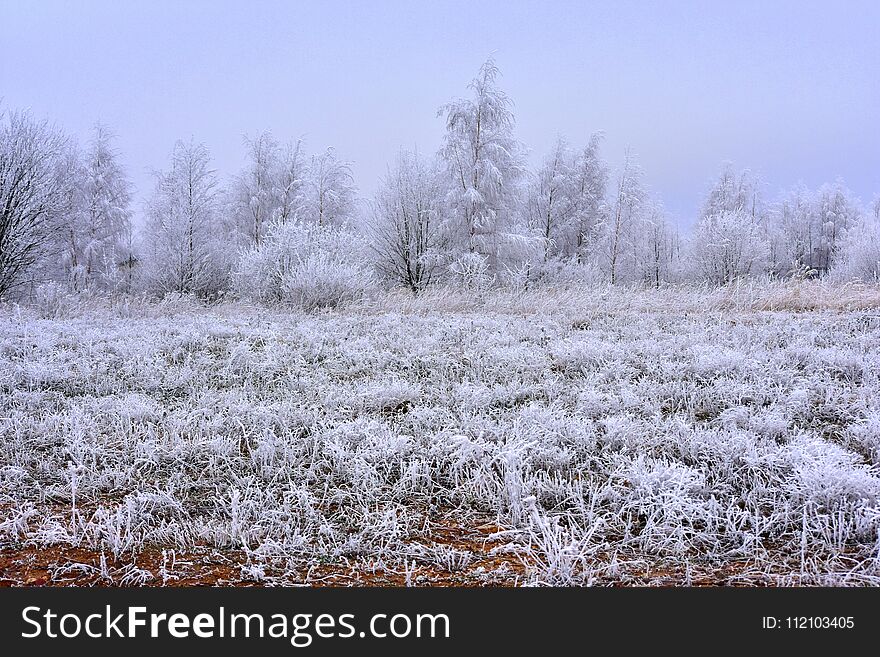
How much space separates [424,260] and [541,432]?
17.4 metres

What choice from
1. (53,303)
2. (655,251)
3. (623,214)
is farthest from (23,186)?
(655,251)

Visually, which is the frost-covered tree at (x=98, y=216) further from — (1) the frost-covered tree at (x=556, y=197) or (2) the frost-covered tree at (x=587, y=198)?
(2) the frost-covered tree at (x=587, y=198)

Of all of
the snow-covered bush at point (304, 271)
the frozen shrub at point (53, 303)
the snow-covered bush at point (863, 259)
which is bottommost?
the frozen shrub at point (53, 303)

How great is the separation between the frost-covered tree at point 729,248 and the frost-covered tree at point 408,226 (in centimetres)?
1704

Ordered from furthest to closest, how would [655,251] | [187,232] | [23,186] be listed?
1. [655,251]
2. [187,232]
3. [23,186]

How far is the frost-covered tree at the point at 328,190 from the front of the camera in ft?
87.9

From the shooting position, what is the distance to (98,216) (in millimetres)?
25109

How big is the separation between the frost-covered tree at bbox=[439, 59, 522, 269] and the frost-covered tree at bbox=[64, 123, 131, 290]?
1637 centimetres

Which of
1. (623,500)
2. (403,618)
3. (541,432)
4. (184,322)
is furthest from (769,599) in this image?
(184,322)

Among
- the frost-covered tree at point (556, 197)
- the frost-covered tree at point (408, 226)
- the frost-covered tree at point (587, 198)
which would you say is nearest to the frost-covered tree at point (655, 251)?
the frost-covered tree at point (587, 198)

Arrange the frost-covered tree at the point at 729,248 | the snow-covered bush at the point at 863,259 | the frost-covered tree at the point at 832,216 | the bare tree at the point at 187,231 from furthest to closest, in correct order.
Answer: the frost-covered tree at the point at 832,216 → the frost-covered tree at the point at 729,248 → the snow-covered bush at the point at 863,259 → the bare tree at the point at 187,231

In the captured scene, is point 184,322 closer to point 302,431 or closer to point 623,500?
point 302,431

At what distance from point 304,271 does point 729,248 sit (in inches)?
1036

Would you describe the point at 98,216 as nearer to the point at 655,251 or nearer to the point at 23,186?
the point at 23,186
